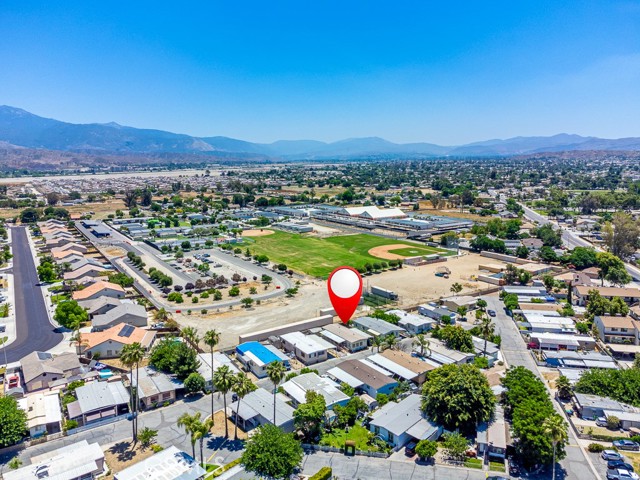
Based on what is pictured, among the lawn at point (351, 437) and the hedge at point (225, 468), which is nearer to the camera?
the hedge at point (225, 468)

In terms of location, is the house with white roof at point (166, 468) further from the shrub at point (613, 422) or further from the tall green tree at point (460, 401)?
the shrub at point (613, 422)

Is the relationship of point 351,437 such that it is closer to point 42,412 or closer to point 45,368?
point 42,412

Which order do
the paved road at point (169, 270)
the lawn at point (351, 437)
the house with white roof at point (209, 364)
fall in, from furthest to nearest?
1. the paved road at point (169, 270)
2. the house with white roof at point (209, 364)
3. the lawn at point (351, 437)

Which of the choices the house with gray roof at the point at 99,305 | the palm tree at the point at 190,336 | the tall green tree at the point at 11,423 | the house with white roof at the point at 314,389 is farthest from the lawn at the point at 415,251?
the tall green tree at the point at 11,423

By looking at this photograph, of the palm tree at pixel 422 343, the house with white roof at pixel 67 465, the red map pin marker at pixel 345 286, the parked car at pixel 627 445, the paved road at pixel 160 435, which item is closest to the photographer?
the house with white roof at pixel 67 465

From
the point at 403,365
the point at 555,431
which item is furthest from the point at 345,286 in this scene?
the point at 555,431

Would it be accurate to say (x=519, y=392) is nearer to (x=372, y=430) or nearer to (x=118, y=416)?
(x=372, y=430)

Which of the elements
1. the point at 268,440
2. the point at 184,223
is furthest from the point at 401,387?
the point at 184,223
